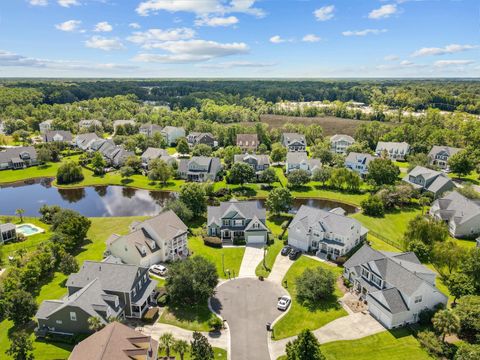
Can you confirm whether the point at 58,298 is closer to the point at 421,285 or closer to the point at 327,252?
the point at 327,252

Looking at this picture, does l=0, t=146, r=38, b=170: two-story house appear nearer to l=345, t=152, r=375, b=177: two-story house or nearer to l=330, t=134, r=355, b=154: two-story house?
l=345, t=152, r=375, b=177: two-story house

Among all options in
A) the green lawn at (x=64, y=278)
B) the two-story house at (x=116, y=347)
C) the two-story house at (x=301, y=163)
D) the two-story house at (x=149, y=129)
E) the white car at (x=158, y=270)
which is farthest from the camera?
the two-story house at (x=149, y=129)

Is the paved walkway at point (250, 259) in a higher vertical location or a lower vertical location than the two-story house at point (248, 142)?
lower

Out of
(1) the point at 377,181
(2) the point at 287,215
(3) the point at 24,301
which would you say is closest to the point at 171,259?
(3) the point at 24,301

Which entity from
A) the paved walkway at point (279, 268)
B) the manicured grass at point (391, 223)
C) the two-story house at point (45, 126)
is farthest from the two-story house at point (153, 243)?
the two-story house at point (45, 126)

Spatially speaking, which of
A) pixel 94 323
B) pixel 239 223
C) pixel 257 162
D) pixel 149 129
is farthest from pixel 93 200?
pixel 149 129

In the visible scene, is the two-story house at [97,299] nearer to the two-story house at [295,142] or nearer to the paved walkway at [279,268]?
the paved walkway at [279,268]

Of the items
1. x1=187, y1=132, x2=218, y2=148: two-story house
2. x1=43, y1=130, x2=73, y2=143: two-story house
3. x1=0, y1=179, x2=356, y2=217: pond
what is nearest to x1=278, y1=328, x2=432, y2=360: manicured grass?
x1=0, y1=179, x2=356, y2=217: pond
